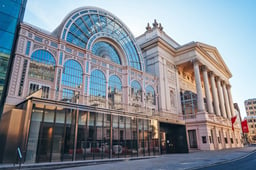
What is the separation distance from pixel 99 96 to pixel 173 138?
13.4 metres

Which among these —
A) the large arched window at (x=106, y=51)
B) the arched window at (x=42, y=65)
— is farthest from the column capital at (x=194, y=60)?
the arched window at (x=42, y=65)

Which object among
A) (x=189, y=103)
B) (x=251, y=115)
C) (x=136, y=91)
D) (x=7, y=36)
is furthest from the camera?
(x=251, y=115)

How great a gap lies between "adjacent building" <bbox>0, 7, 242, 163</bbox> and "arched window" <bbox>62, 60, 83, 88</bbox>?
0.12 meters

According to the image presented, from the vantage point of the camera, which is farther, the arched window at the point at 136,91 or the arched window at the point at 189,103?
the arched window at the point at 189,103

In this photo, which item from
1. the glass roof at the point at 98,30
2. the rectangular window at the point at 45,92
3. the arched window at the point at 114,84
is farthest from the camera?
the arched window at the point at 114,84

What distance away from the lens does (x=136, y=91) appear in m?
30.3

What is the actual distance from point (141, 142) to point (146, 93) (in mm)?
13148

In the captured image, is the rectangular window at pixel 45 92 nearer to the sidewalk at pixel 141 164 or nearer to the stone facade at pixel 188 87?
the sidewalk at pixel 141 164

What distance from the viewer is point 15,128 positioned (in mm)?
13219

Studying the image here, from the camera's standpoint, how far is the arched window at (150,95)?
32381 mm

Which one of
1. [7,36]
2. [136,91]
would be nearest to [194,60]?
[136,91]

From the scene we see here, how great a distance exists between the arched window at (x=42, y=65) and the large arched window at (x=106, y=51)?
7.79m

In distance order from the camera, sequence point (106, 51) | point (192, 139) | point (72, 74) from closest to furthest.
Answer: point (72, 74)
point (106, 51)
point (192, 139)

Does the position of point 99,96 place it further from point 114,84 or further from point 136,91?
point 136,91
